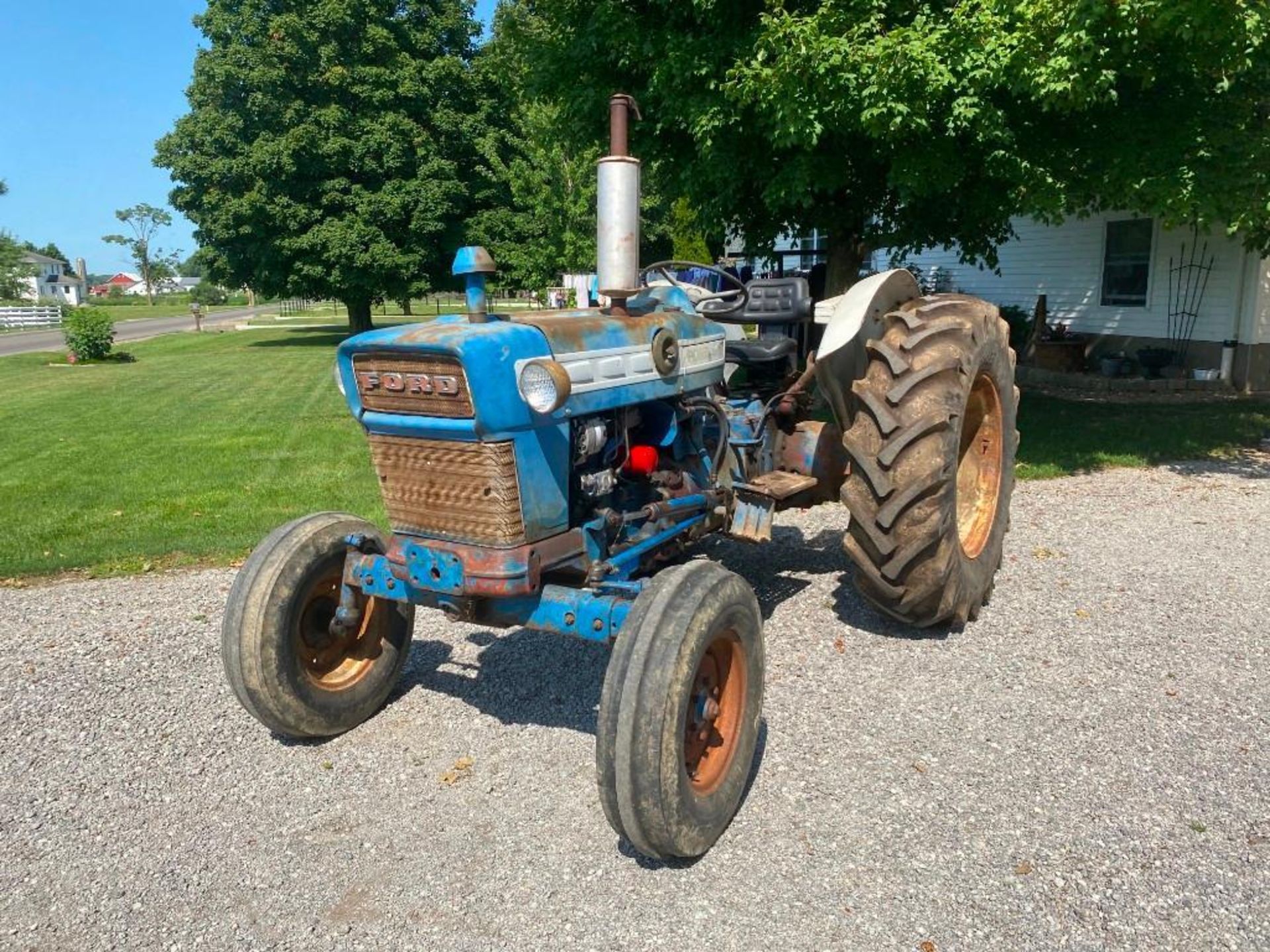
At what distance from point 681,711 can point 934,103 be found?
653 cm

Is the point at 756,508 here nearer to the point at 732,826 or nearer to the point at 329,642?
the point at 732,826

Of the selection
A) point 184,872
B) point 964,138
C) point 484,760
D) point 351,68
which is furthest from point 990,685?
point 351,68

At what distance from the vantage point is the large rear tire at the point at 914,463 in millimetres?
4113

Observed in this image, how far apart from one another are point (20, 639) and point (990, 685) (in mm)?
4818

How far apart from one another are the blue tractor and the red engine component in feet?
0.03

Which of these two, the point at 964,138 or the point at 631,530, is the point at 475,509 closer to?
the point at 631,530

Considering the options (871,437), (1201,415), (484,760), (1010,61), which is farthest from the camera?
(1201,415)

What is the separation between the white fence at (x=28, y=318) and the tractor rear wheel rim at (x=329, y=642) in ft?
163

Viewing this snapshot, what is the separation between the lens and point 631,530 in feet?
12.7

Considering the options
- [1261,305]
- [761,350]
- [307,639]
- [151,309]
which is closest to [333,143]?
[1261,305]

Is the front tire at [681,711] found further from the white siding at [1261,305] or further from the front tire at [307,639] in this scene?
the white siding at [1261,305]

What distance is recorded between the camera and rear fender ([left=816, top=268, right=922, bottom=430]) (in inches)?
178

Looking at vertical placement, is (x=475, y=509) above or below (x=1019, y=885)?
above

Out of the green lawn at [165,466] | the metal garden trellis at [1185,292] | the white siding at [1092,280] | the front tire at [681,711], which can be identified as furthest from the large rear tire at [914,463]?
the metal garden trellis at [1185,292]
